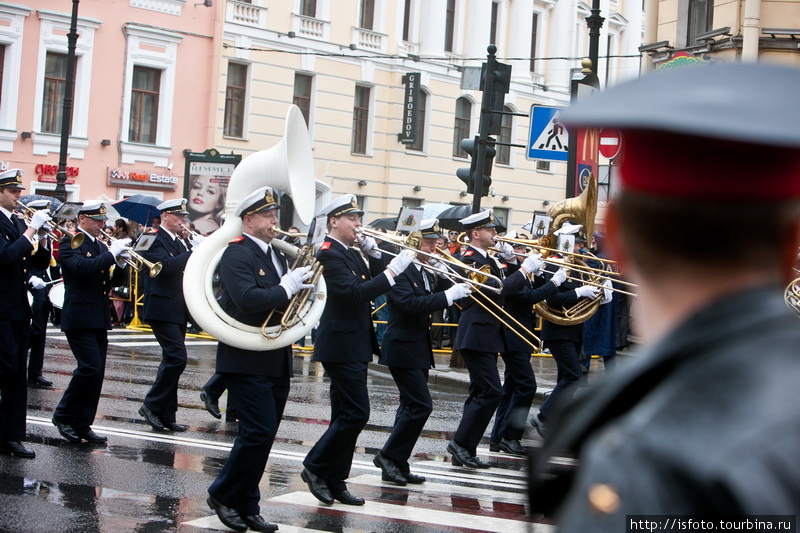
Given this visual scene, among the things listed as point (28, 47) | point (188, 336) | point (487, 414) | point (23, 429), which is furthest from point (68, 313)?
point (28, 47)

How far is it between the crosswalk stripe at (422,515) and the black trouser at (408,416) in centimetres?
76

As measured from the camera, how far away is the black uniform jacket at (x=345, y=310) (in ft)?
25.9

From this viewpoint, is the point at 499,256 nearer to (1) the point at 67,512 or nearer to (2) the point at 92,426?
(2) the point at 92,426

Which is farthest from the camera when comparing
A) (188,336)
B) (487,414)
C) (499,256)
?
(188,336)

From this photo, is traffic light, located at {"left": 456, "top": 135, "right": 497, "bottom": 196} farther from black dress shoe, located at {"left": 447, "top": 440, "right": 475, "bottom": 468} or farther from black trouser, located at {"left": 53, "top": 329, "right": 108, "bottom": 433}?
black trouser, located at {"left": 53, "top": 329, "right": 108, "bottom": 433}

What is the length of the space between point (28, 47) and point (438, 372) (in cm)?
1608

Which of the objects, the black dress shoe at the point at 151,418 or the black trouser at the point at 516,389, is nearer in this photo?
the black dress shoe at the point at 151,418

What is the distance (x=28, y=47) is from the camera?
26953mm

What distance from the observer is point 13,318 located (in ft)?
27.9

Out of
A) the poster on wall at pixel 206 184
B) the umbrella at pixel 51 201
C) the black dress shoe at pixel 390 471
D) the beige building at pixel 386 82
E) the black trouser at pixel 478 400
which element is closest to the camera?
the black dress shoe at pixel 390 471

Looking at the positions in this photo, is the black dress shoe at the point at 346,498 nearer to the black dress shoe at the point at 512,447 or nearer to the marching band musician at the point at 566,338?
the black dress shoe at the point at 512,447

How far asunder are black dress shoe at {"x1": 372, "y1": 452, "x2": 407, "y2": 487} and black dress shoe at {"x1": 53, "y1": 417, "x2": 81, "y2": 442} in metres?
2.63

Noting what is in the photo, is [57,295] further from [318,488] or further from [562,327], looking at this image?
[318,488]

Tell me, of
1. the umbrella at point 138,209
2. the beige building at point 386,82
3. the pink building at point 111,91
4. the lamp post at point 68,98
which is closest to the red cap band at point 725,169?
the umbrella at point 138,209
